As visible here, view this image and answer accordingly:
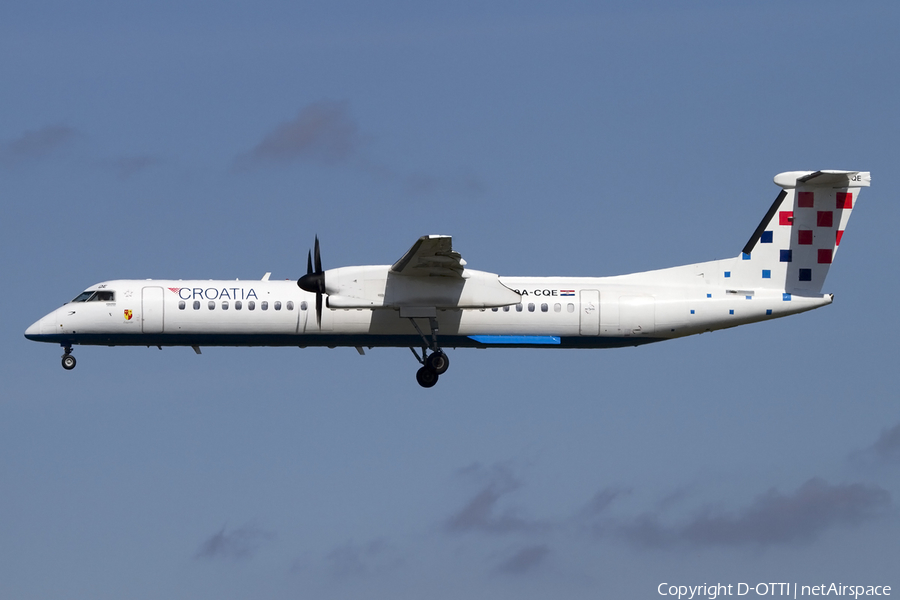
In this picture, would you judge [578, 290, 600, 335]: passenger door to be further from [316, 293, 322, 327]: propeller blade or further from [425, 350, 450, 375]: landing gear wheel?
[316, 293, 322, 327]: propeller blade

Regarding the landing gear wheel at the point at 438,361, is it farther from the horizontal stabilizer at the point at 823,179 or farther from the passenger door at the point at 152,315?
the horizontal stabilizer at the point at 823,179

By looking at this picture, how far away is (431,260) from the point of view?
112ft

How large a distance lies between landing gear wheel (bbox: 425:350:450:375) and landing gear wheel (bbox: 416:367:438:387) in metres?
0.13

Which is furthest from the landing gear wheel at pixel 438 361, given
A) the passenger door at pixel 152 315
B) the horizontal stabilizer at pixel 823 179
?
the horizontal stabilizer at pixel 823 179

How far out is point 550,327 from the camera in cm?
3600

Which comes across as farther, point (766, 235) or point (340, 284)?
point (766, 235)

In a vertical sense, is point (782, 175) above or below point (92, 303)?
above

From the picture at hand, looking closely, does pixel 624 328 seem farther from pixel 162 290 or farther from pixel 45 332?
pixel 45 332

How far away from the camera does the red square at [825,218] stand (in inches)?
1469

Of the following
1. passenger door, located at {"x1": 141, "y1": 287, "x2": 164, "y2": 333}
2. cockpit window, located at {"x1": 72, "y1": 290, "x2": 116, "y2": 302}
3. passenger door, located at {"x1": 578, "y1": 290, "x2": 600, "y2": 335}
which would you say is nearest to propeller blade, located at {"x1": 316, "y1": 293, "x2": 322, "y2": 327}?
passenger door, located at {"x1": 141, "y1": 287, "x2": 164, "y2": 333}

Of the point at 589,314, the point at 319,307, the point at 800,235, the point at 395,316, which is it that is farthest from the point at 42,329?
the point at 800,235

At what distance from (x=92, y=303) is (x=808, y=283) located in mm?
18903

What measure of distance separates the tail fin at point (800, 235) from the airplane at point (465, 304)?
3 cm

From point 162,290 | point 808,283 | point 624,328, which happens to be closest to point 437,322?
point 624,328
